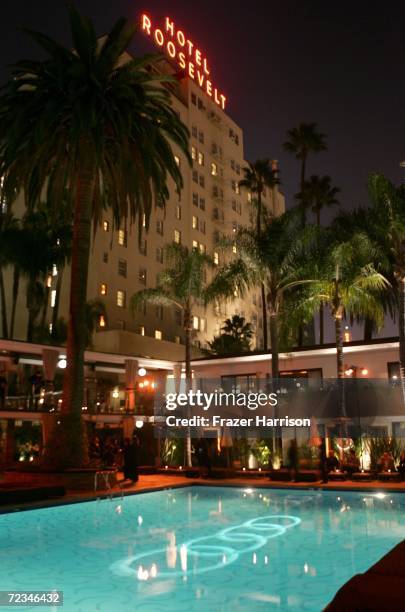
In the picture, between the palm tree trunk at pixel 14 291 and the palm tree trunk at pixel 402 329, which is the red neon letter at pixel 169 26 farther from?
the palm tree trunk at pixel 402 329

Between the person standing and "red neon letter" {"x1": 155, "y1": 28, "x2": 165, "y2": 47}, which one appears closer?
the person standing

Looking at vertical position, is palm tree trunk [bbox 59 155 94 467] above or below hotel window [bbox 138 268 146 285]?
below

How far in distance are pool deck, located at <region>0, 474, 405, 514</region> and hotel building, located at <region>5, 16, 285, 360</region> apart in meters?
20.3

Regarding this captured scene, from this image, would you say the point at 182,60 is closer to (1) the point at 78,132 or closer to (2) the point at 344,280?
(2) the point at 344,280

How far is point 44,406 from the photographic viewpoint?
29.1m

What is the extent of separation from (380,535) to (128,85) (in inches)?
688

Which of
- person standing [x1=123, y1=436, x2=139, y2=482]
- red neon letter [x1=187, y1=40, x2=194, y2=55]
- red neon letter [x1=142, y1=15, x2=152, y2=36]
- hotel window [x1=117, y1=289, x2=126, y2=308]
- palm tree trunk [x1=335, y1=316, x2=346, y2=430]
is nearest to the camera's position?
person standing [x1=123, y1=436, x2=139, y2=482]

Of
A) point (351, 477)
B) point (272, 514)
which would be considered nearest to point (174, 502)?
point (272, 514)

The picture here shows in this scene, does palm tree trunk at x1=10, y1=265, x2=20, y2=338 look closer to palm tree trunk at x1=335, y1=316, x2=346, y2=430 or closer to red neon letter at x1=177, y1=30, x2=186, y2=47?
palm tree trunk at x1=335, y1=316, x2=346, y2=430

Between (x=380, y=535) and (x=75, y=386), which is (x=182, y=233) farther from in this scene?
(x=380, y=535)

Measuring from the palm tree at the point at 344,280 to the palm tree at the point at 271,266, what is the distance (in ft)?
3.72

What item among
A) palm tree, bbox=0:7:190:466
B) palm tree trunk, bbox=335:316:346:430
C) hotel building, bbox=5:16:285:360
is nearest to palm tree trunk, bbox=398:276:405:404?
palm tree trunk, bbox=335:316:346:430

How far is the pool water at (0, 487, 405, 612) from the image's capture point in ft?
31.1

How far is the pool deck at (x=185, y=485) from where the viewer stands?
759 inches
